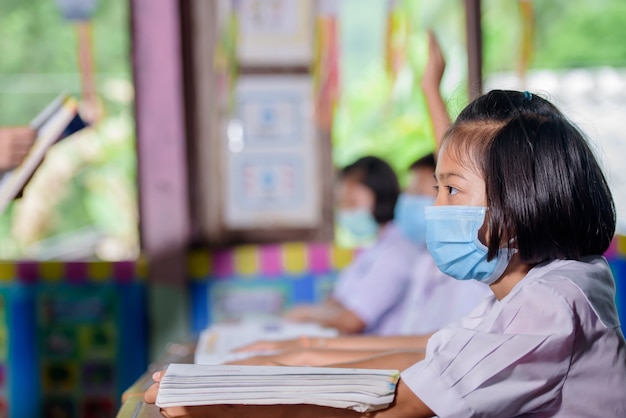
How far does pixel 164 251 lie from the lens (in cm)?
353

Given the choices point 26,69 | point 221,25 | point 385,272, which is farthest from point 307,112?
point 26,69

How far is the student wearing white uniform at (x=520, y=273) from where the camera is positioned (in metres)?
1.03

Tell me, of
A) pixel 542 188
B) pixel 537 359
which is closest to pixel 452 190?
pixel 542 188

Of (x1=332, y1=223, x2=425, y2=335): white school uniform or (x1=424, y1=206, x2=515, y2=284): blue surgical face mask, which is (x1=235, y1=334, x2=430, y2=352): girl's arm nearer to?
(x1=424, y1=206, x2=515, y2=284): blue surgical face mask

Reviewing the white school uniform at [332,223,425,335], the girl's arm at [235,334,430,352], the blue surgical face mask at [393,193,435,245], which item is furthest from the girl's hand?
the white school uniform at [332,223,425,335]

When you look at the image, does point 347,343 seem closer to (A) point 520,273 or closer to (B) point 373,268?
(A) point 520,273

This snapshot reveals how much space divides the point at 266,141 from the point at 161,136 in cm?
47

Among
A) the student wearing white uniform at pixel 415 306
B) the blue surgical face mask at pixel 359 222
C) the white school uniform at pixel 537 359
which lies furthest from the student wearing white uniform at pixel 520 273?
the blue surgical face mask at pixel 359 222

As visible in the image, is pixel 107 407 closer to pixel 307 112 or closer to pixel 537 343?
pixel 307 112

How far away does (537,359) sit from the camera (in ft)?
3.35

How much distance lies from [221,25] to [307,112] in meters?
0.53

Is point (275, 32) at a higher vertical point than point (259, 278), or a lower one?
higher

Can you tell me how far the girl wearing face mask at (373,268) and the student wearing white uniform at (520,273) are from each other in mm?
1557

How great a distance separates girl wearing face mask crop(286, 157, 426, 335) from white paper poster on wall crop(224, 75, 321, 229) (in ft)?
1.73
